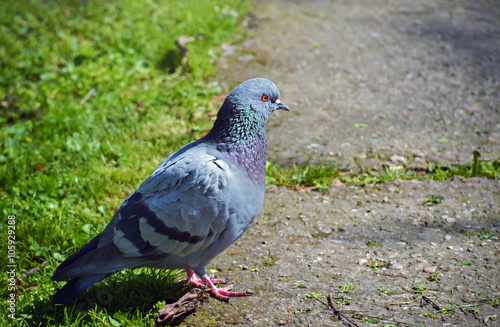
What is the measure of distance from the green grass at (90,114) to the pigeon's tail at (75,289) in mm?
140

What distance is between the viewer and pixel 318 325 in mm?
2436

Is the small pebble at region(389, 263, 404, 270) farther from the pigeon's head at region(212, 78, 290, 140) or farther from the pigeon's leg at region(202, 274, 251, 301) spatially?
the pigeon's head at region(212, 78, 290, 140)

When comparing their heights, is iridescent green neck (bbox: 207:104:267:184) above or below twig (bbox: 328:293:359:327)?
above

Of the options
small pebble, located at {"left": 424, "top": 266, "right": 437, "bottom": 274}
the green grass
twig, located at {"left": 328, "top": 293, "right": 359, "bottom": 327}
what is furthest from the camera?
the green grass

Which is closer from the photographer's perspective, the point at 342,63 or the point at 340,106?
the point at 340,106

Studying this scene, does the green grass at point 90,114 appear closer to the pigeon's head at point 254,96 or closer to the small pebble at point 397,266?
the pigeon's head at point 254,96

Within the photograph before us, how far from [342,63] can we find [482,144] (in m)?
1.95

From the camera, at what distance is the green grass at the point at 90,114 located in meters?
2.95

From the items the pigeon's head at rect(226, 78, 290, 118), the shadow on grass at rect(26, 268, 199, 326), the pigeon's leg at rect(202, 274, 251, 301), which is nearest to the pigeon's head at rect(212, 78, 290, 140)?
the pigeon's head at rect(226, 78, 290, 118)

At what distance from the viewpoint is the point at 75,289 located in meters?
2.50

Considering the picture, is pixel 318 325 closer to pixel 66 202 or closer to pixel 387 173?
pixel 387 173

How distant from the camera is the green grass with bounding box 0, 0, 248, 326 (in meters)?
2.95

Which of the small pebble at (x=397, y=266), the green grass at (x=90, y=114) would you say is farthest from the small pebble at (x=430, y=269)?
the green grass at (x=90, y=114)

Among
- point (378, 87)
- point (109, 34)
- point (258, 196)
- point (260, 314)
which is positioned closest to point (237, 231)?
point (258, 196)
